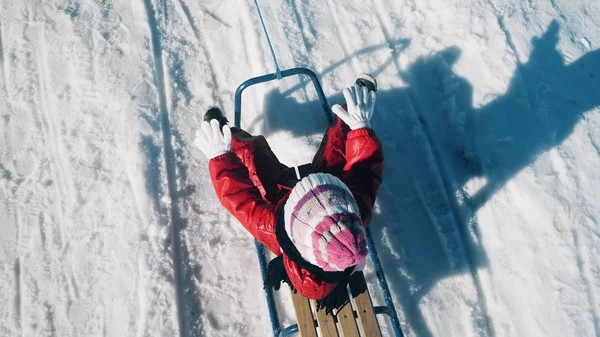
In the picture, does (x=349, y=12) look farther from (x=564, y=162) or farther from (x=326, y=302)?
(x=326, y=302)

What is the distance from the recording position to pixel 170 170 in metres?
3.04

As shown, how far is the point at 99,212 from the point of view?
9.41 feet

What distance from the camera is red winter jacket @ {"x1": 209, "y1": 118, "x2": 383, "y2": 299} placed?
7.62 feet

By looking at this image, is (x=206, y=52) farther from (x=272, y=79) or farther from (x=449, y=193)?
(x=449, y=193)

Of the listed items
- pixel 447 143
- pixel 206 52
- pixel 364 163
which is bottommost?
pixel 364 163

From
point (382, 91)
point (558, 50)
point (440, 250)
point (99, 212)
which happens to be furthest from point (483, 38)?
point (99, 212)

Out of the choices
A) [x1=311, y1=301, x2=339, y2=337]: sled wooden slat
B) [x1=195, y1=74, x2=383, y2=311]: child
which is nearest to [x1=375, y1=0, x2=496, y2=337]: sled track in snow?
[x1=195, y1=74, x2=383, y2=311]: child

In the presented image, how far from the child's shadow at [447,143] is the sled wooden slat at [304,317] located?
61 cm

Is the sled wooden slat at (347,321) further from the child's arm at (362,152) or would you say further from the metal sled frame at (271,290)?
the child's arm at (362,152)

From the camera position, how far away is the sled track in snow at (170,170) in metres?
2.71

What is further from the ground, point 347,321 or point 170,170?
point 170,170

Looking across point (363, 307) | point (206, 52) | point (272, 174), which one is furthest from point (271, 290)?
point (206, 52)

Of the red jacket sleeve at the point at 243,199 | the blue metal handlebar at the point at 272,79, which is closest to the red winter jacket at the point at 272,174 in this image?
the red jacket sleeve at the point at 243,199

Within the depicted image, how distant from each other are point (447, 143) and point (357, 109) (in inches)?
35.3
